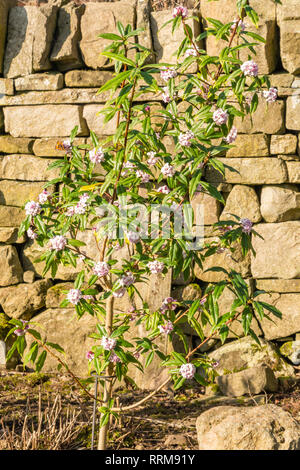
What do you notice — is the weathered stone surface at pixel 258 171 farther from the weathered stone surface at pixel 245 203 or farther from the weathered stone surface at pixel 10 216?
the weathered stone surface at pixel 10 216

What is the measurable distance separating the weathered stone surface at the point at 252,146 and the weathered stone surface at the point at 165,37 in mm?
652

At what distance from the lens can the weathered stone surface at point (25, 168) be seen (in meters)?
4.22

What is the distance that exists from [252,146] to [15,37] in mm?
2072

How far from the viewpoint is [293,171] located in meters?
3.96

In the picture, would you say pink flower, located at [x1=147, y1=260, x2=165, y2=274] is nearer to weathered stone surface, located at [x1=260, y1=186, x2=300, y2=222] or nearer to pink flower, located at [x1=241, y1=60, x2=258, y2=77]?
pink flower, located at [x1=241, y1=60, x2=258, y2=77]

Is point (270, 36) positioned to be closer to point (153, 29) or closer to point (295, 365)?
point (153, 29)

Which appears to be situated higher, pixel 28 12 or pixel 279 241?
pixel 28 12

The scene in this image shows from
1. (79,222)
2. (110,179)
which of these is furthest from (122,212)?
(79,222)

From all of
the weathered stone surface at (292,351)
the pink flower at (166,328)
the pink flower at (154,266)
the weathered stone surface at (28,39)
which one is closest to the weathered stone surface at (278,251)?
the weathered stone surface at (292,351)

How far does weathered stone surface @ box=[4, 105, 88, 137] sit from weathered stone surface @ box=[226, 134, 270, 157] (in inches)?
47.4

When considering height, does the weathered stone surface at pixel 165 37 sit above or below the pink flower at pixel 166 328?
above

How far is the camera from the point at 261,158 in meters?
3.98

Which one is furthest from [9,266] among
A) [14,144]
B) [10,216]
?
[14,144]
